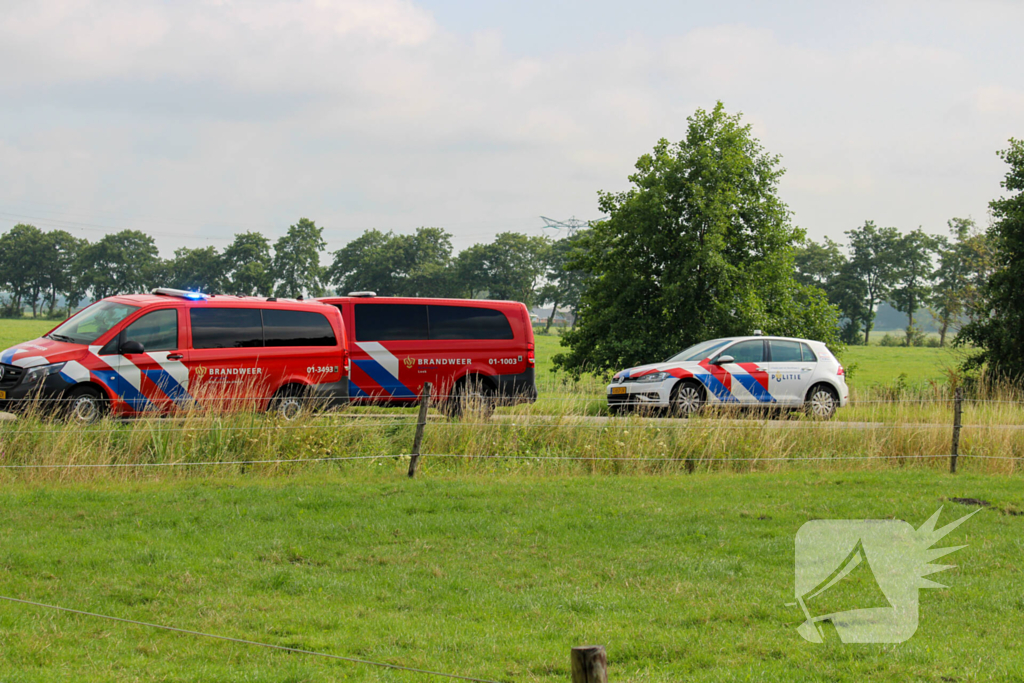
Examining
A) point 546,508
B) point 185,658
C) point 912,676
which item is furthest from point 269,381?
point 912,676

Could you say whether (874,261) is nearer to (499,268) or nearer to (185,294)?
(499,268)

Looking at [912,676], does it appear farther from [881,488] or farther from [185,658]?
[881,488]

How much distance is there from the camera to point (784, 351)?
659 inches

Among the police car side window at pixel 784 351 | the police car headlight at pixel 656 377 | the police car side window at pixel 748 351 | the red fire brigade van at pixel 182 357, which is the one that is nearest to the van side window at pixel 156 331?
the red fire brigade van at pixel 182 357

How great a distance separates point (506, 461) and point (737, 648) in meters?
6.20

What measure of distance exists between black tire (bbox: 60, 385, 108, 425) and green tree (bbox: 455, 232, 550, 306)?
93.3 m

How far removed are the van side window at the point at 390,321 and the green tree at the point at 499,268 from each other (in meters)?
89.7

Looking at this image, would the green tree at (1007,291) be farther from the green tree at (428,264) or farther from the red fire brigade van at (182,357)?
the green tree at (428,264)

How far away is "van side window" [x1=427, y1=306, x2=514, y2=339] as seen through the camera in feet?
51.3

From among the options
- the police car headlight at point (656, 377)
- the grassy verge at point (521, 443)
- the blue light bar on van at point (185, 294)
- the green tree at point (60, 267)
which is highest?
the green tree at point (60, 267)

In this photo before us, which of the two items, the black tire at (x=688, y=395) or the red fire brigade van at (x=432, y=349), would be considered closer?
the red fire brigade van at (x=432, y=349)

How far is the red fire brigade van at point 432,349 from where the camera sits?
15.3m

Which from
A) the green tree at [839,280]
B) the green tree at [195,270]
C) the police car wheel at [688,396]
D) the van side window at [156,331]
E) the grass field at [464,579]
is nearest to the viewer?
the grass field at [464,579]

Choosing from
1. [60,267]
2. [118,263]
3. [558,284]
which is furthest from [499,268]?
[60,267]
